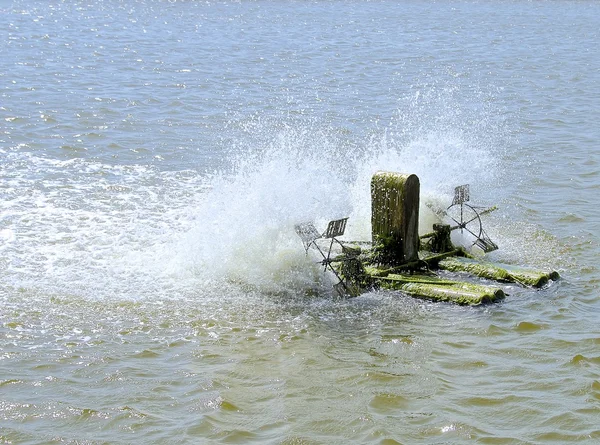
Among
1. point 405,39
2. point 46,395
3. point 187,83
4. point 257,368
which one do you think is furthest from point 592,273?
point 405,39

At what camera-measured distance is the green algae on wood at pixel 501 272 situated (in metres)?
10.6

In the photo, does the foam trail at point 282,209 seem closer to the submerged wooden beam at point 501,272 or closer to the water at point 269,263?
the water at point 269,263

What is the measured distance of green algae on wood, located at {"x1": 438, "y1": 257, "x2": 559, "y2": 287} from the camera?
34.6ft

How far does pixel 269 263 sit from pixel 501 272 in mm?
2713

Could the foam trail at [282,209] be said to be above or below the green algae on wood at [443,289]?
above

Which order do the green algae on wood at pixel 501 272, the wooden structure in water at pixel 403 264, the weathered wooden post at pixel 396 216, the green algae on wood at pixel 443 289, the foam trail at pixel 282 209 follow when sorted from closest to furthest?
the green algae on wood at pixel 443 289 → the wooden structure in water at pixel 403 264 → the weathered wooden post at pixel 396 216 → the green algae on wood at pixel 501 272 → the foam trail at pixel 282 209

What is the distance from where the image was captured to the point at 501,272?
10.7 m

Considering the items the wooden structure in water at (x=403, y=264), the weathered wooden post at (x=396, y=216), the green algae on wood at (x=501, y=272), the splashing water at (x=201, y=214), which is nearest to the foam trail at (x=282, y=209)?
the splashing water at (x=201, y=214)

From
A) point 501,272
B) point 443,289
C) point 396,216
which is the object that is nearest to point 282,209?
point 396,216

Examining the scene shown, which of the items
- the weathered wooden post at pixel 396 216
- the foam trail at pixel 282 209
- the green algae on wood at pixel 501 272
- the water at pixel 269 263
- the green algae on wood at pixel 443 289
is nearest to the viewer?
the water at pixel 269 263

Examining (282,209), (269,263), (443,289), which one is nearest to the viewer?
(443,289)

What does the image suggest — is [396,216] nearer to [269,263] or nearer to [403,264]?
[403,264]

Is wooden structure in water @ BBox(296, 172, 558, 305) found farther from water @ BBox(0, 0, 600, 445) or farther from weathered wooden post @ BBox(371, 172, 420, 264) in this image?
water @ BBox(0, 0, 600, 445)

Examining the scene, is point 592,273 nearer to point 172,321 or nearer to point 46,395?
point 172,321
